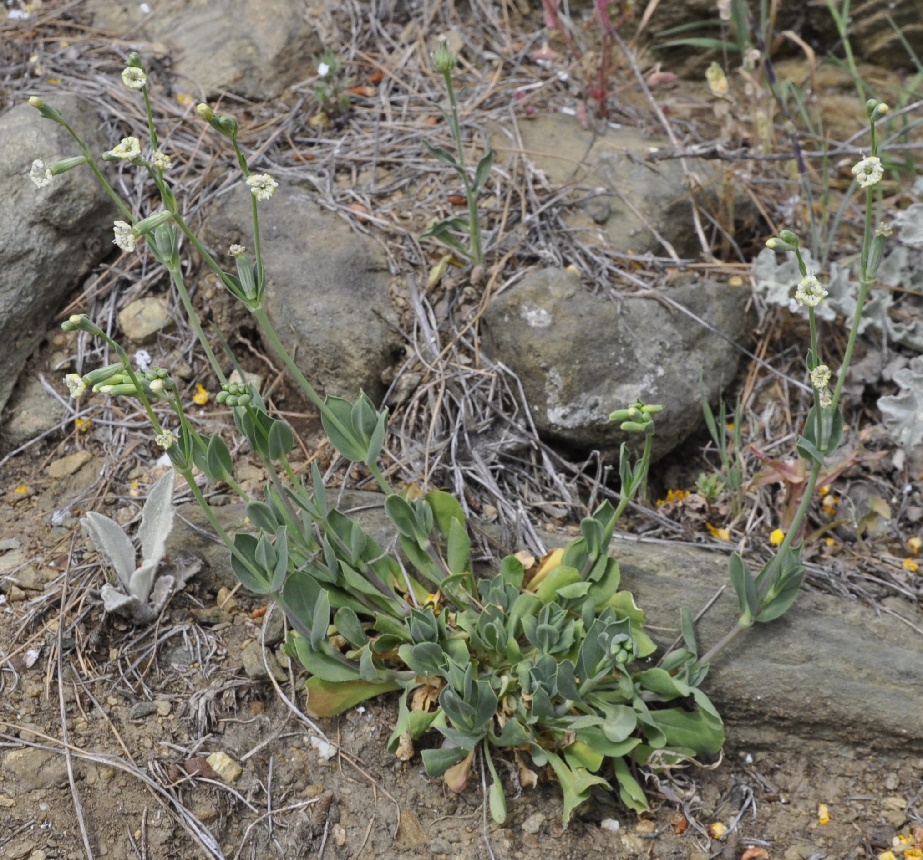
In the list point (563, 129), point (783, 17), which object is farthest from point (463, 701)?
point (783, 17)

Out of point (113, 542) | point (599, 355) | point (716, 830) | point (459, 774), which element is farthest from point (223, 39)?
point (716, 830)

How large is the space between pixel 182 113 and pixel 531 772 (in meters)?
3.34

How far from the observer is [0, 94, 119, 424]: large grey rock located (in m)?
3.73

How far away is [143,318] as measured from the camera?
3924 mm

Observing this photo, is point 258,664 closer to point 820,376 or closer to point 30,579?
point 30,579

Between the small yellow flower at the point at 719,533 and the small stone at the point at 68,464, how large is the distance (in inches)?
95.5

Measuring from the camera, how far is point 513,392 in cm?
362

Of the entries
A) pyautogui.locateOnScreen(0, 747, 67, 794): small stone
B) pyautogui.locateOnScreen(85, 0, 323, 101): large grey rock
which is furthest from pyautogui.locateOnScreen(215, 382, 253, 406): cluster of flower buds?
pyautogui.locateOnScreen(85, 0, 323, 101): large grey rock

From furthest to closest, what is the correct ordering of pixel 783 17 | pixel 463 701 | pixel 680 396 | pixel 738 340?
pixel 783 17 → pixel 738 340 → pixel 680 396 → pixel 463 701

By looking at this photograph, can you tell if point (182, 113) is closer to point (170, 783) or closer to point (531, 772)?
point (170, 783)

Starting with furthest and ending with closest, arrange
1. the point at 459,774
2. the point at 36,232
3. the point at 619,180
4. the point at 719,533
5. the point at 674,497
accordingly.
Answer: the point at 619,180 → the point at 36,232 → the point at 674,497 → the point at 719,533 → the point at 459,774

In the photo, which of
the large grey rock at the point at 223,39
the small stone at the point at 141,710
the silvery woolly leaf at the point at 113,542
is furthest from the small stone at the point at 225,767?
the large grey rock at the point at 223,39

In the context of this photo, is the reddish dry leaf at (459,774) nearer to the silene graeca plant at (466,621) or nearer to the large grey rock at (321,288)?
the silene graeca plant at (466,621)

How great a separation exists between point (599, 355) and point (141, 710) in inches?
80.8
